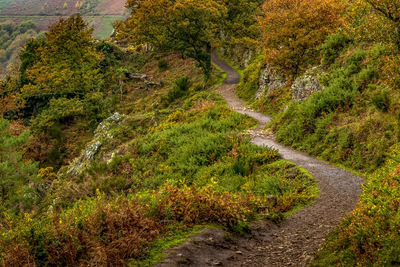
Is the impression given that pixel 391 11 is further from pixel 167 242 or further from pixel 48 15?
pixel 48 15

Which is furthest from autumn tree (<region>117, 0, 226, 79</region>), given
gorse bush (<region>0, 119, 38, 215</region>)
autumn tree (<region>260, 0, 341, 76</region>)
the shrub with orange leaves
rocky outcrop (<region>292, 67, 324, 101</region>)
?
the shrub with orange leaves

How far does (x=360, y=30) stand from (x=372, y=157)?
3.93 meters

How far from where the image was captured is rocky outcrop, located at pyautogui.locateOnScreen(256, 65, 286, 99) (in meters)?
22.2

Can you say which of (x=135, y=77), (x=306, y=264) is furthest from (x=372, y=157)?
(x=135, y=77)

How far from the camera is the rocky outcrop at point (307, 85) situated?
632 inches

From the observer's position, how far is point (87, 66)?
1160 inches

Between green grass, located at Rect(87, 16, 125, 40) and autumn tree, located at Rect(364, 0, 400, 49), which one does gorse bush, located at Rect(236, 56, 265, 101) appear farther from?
green grass, located at Rect(87, 16, 125, 40)

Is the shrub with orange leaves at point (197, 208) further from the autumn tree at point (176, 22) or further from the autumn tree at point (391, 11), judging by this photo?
the autumn tree at point (176, 22)

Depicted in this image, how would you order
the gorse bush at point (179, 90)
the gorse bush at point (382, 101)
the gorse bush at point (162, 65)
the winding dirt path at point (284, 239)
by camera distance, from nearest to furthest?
the winding dirt path at point (284, 239), the gorse bush at point (382, 101), the gorse bush at point (179, 90), the gorse bush at point (162, 65)

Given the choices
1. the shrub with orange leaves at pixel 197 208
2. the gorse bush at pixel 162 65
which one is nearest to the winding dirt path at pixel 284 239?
the shrub with orange leaves at pixel 197 208

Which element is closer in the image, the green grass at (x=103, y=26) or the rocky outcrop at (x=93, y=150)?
the rocky outcrop at (x=93, y=150)

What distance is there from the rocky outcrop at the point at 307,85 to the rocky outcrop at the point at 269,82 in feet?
14.0

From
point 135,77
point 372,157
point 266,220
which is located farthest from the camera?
point 135,77

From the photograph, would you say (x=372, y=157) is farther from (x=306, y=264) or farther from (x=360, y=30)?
(x=306, y=264)
